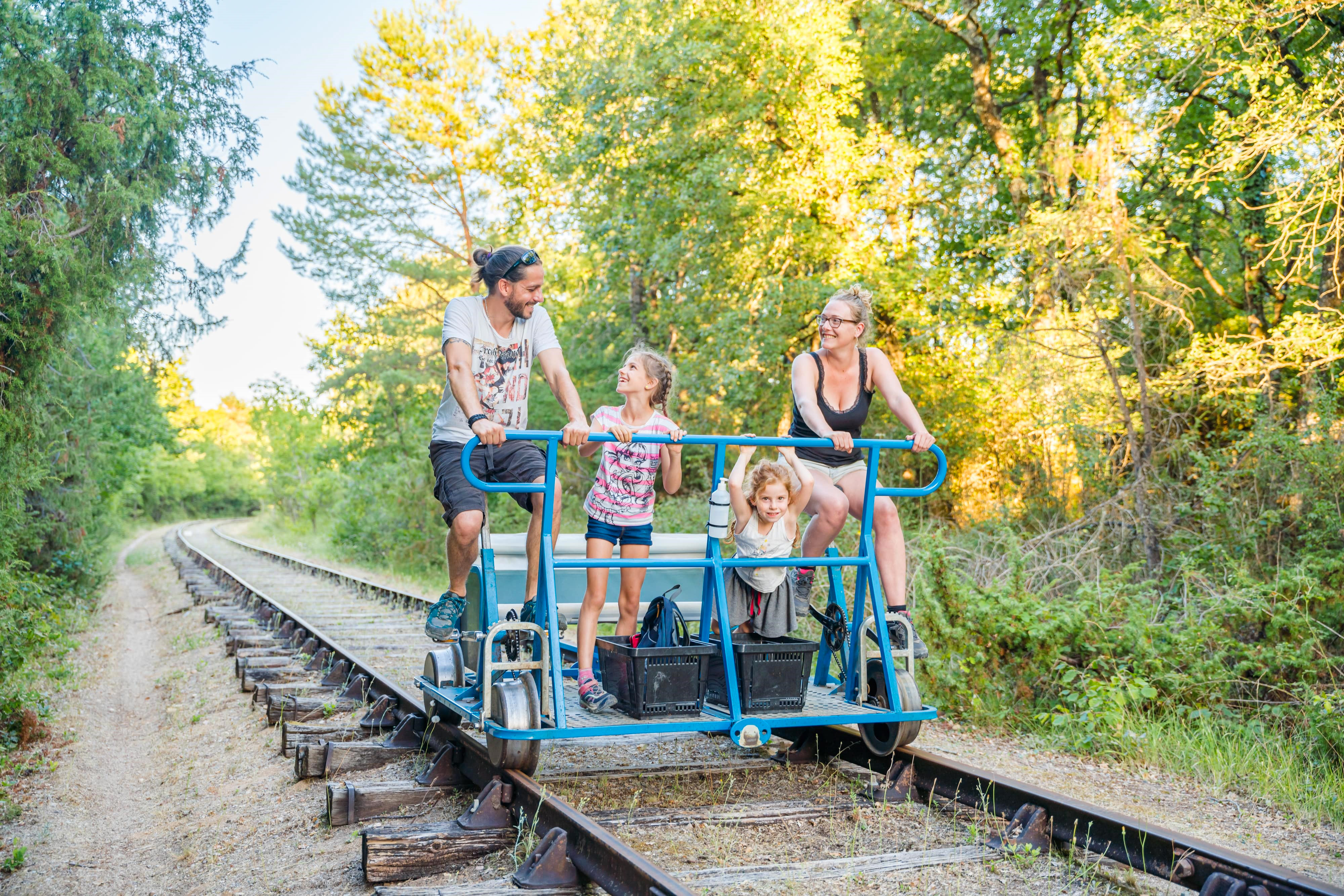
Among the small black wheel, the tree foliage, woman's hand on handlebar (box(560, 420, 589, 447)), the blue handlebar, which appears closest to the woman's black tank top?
the blue handlebar

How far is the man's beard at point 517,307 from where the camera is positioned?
15.9ft

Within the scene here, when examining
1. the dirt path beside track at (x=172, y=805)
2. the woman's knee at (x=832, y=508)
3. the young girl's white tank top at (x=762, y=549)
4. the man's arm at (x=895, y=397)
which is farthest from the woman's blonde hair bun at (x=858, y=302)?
the dirt path beside track at (x=172, y=805)

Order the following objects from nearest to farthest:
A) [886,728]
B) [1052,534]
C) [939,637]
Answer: [886,728], [939,637], [1052,534]

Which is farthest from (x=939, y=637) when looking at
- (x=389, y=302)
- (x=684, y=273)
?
(x=389, y=302)

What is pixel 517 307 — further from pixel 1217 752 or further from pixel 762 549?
pixel 1217 752

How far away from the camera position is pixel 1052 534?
34.7 ft

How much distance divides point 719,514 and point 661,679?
2.51 feet

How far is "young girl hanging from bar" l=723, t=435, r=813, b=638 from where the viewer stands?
468cm

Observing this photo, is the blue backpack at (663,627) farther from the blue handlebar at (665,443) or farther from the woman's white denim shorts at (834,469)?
the woman's white denim shorts at (834,469)

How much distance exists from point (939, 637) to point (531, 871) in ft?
14.1

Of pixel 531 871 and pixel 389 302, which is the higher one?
pixel 389 302

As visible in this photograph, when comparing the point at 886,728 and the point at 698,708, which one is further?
the point at 886,728

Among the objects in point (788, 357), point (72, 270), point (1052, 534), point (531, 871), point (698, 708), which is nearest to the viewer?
point (531, 871)

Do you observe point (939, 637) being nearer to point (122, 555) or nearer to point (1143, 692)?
point (1143, 692)
